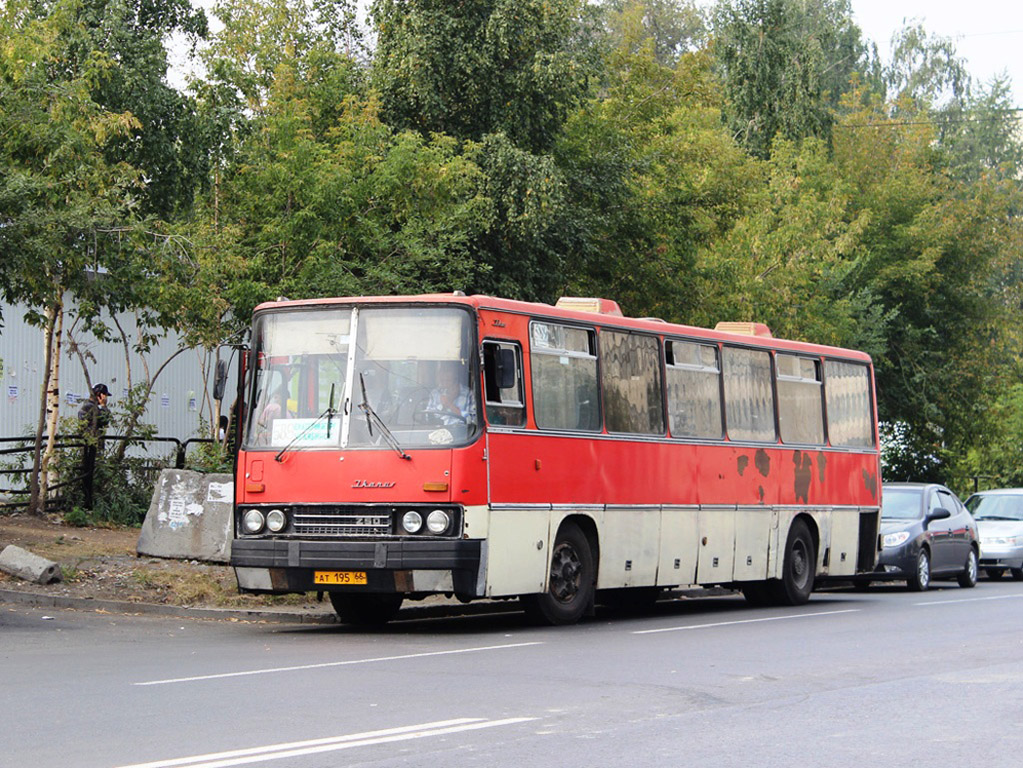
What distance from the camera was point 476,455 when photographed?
14625mm

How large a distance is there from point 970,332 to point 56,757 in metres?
40.8

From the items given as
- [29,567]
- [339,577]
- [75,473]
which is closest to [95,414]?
[75,473]

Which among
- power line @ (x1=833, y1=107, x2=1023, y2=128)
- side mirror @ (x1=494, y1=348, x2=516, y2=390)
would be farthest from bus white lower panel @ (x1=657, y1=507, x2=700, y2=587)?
power line @ (x1=833, y1=107, x2=1023, y2=128)

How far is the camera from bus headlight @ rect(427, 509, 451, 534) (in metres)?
14.5

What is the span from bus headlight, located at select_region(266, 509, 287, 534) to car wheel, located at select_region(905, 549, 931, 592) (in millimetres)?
12684

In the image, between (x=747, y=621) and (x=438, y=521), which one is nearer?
(x=438, y=521)

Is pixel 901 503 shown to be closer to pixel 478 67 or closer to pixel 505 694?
pixel 478 67

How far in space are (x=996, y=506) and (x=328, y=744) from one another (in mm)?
25791

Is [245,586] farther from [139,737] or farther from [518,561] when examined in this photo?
[139,737]

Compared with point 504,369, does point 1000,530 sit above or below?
below

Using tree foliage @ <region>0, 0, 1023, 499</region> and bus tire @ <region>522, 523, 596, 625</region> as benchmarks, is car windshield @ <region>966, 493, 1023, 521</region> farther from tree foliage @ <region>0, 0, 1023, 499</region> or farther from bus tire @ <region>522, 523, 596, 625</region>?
bus tire @ <region>522, 523, 596, 625</region>

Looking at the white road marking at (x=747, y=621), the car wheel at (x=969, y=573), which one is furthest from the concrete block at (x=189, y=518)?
the car wheel at (x=969, y=573)

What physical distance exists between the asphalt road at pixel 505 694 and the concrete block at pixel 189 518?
328cm

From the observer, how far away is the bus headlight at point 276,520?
15094 mm
